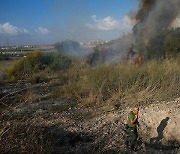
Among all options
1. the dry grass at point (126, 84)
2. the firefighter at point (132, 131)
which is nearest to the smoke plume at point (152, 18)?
the dry grass at point (126, 84)

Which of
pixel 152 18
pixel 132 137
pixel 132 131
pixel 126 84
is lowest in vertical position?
pixel 132 137

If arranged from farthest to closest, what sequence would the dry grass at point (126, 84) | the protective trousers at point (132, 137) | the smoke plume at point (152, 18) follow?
1. the smoke plume at point (152, 18)
2. the dry grass at point (126, 84)
3. the protective trousers at point (132, 137)

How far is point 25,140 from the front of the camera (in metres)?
7.41

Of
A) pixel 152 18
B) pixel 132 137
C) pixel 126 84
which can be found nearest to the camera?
pixel 132 137

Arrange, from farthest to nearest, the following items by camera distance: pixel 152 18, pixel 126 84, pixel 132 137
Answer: pixel 152 18 < pixel 126 84 < pixel 132 137

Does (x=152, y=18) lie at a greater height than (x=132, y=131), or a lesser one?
greater

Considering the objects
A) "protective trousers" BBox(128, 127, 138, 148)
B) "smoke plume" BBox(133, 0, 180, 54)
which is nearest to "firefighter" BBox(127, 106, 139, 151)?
"protective trousers" BBox(128, 127, 138, 148)

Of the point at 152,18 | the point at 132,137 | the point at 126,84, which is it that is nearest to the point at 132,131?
the point at 132,137

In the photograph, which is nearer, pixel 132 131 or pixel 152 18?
pixel 132 131

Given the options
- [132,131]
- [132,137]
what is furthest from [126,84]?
[132,137]

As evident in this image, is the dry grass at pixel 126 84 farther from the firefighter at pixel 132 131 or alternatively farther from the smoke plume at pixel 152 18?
the smoke plume at pixel 152 18

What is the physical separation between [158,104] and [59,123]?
12.6 ft

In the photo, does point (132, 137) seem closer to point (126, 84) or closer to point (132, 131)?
point (132, 131)

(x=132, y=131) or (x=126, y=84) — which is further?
(x=126, y=84)
